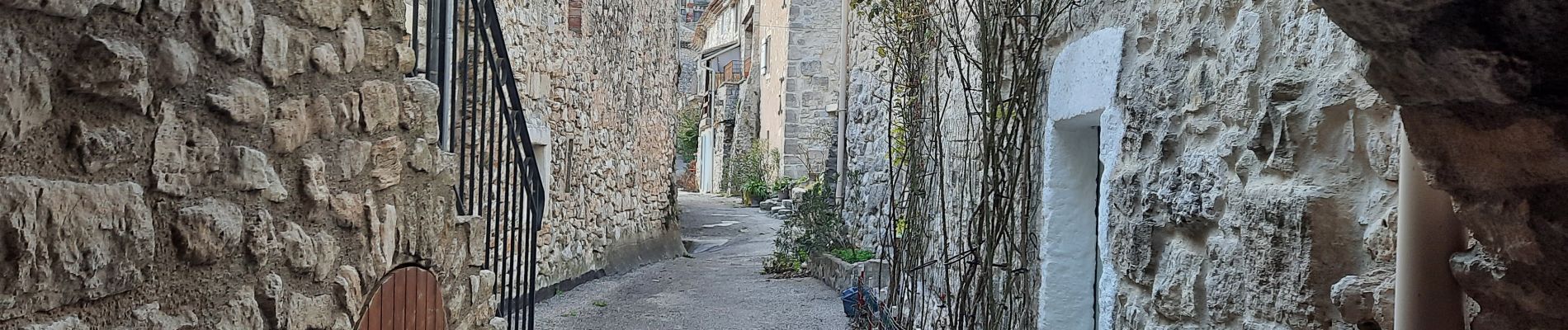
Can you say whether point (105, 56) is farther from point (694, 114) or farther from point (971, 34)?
point (694, 114)

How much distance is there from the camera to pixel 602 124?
385 inches

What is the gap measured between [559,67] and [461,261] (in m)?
5.39

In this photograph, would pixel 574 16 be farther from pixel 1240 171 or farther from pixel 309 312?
pixel 1240 171

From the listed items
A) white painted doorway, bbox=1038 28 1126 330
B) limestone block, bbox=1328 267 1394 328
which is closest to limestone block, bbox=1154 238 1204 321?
limestone block, bbox=1328 267 1394 328

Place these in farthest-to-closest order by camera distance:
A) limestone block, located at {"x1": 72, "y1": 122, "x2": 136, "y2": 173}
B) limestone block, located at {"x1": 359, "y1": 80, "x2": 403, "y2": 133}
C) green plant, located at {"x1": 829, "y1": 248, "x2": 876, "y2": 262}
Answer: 1. green plant, located at {"x1": 829, "y1": 248, "x2": 876, "y2": 262}
2. limestone block, located at {"x1": 359, "y1": 80, "x2": 403, "y2": 133}
3. limestone block, located at {"x1": 72, "y1": 122, "x2": 136, "y2": 173}

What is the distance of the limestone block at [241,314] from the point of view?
6.13ft

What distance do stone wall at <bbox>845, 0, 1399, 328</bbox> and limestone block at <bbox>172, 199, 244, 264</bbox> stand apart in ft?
5.34

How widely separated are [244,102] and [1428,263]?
5.74ft

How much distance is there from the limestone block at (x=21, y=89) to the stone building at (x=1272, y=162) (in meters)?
1.43

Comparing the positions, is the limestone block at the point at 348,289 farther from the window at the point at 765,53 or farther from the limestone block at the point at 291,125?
the window at the point at 765,53

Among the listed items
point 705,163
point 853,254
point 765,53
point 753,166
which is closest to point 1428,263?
point 853,254

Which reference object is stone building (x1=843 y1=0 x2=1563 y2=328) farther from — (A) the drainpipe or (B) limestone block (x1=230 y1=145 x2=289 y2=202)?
(B) limestone block (x1=230 y1=145 x2=289 y2=202)

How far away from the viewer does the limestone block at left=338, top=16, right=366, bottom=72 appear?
2.33 metres

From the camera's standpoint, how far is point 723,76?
29234mm
